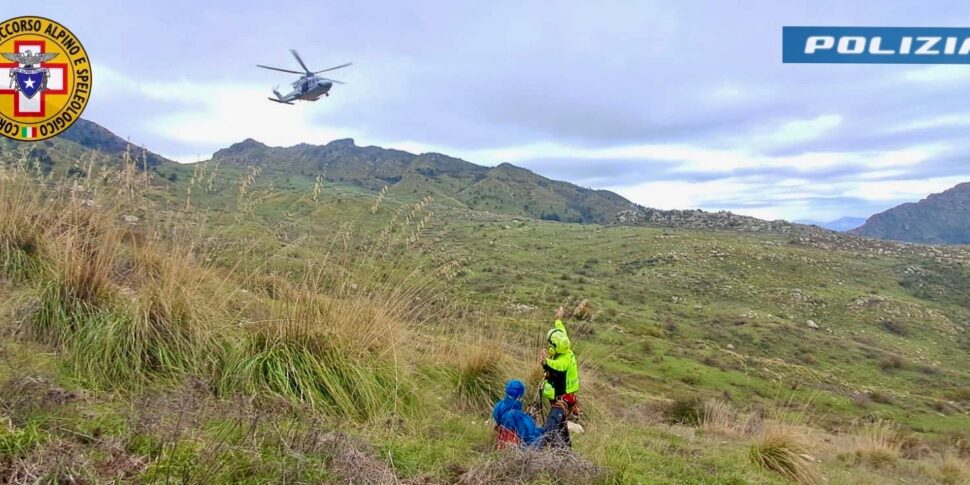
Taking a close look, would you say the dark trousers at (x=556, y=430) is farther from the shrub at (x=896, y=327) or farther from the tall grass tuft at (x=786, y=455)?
the shrub at (x=896, y=327)

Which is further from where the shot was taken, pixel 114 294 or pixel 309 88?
pixel 309 88

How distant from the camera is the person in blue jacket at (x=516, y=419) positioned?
4.02 m

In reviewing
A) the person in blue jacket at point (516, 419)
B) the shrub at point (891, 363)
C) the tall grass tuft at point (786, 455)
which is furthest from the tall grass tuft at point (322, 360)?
the shrub at point (891, 363)

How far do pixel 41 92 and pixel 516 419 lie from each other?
19.4 feet

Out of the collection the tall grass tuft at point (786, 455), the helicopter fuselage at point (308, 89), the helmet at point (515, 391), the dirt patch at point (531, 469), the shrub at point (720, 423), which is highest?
the helicopter fuselage at point (308, 89)

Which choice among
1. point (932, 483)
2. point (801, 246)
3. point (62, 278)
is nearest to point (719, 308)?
point (801, 246)

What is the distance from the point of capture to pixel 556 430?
4.11 m

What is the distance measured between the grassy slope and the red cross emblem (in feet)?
4.81

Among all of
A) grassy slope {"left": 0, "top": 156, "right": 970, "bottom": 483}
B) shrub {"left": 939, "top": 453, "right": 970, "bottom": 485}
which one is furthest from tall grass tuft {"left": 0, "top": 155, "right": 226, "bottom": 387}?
shrub {"left": 939, "top": 453, "right": 970, "bottom": 485}

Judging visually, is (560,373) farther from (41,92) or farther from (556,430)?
(41,92)

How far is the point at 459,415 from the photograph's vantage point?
4996 millimetres

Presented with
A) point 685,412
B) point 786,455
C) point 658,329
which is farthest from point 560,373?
point 658,329

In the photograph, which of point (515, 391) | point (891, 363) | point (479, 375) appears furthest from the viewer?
point (891, 363)

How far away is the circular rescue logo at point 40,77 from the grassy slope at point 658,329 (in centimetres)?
127
